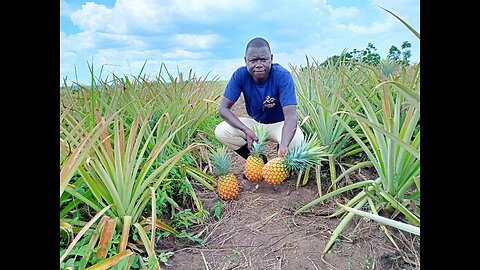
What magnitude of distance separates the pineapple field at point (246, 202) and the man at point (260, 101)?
15 centimetres

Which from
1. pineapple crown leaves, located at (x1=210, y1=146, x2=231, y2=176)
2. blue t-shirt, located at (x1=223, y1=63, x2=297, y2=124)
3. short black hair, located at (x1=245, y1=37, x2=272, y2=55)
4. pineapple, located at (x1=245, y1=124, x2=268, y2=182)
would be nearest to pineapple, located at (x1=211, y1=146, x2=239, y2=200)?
pineapple crown leaves, located at (x1=210, y1=146, x2=231, y2=176)

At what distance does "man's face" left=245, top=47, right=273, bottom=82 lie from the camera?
2.09 meters

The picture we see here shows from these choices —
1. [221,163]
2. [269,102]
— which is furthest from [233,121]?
[221,163]

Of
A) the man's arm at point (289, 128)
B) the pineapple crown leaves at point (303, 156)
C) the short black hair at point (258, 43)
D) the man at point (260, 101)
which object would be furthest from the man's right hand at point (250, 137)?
the short black hair at point (258, 43)

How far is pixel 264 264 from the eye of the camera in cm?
144

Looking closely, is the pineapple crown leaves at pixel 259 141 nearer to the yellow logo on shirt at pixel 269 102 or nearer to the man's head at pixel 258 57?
the yellow logo on shirt at pixel 269 102

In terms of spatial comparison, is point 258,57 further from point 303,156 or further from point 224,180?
point 224,180

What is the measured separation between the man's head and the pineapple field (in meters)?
0.37

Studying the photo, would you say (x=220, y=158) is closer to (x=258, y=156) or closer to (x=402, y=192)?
(x=258, y=156)

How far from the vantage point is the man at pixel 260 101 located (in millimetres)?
2111

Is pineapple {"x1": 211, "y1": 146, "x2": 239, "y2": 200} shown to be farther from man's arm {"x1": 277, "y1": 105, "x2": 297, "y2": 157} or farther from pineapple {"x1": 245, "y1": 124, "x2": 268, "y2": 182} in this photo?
man's arm {"x1": 277, "y1": 105, "x2": 297, "y2": 157}
